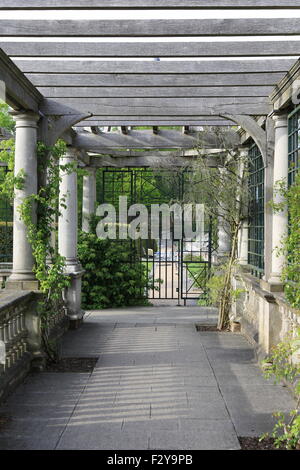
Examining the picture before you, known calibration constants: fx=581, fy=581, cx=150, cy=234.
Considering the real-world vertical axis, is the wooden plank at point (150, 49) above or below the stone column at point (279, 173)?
above

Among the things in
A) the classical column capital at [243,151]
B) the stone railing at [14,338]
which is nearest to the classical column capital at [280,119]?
the classical column capital at [243,151]

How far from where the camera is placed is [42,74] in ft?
22.4

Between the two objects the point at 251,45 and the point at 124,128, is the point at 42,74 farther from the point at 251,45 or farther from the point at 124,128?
the point at 124,128

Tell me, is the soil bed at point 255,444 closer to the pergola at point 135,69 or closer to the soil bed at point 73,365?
the soil bed at point 73,365

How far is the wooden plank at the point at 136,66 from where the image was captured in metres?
6.47

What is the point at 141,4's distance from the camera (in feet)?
16.1

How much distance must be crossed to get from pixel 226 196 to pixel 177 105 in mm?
2265

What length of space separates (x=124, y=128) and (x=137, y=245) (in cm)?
400

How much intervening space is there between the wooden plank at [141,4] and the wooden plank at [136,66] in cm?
156

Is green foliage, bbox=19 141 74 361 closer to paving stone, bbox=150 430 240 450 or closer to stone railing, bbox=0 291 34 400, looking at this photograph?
stone railing, bbox=0 291 34 400

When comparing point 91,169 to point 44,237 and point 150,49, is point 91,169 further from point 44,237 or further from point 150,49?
point 150,49

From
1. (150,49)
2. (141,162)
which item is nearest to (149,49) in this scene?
(150,49)

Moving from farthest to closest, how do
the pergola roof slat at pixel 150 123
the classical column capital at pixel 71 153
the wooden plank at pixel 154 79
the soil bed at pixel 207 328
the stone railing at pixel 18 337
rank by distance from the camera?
the classical column capital at pixel 71 153 < the soil bed at pixel 207 328 < the pergola roof slat at pixel 150 123 < the wooden plank at pixel 154 79 < the stone railing at pixel 18 337
